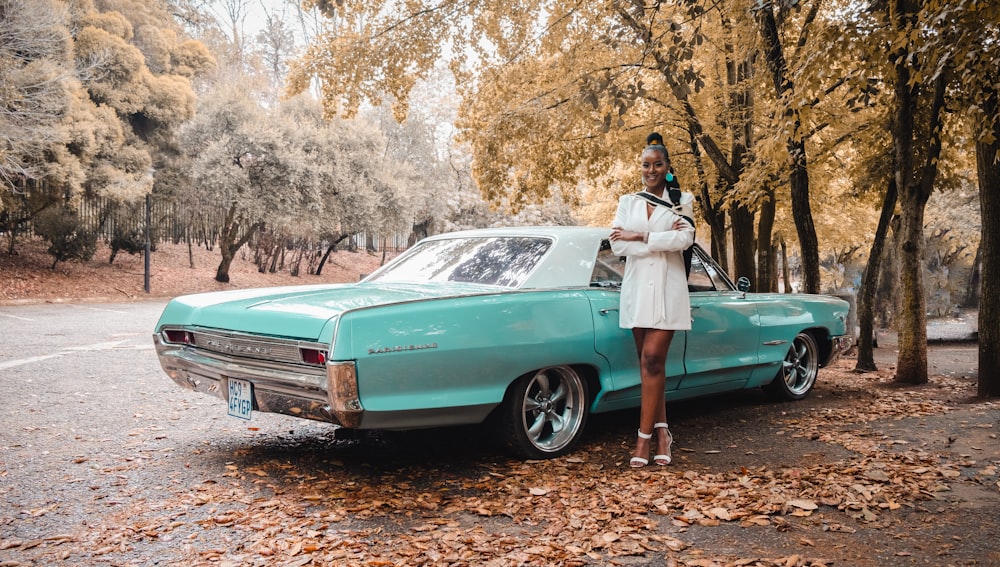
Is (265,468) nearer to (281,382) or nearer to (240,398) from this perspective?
(240,398)

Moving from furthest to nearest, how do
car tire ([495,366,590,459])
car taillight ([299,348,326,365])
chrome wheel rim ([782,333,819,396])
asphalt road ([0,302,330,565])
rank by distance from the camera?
1. chrome wheel rim ([782,333,819,396])
2. car tire ([495,366,590,459])
3. car taillight ([299,348,326,365])
4. asphalt road ([0,302,330,565])

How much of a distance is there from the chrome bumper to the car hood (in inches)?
7.2

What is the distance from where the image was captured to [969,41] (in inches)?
212

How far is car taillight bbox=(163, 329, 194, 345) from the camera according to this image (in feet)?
15.4

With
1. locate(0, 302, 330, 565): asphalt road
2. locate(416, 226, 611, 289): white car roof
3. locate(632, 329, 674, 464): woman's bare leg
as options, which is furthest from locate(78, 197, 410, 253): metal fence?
locate(632, 329, 674, 464): woman's bare leg

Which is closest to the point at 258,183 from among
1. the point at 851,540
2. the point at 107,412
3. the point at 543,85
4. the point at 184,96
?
the point at 184,96

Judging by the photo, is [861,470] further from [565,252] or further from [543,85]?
[543,85]

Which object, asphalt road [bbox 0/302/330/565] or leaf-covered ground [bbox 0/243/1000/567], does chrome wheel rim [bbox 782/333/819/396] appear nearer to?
leaf-covered ground [bbox 0/243/1000/567]

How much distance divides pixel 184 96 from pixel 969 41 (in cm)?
2389

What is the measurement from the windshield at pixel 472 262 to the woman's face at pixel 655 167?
0.83m

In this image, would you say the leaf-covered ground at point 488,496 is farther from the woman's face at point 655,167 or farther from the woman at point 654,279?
the woman's face at point 655,167

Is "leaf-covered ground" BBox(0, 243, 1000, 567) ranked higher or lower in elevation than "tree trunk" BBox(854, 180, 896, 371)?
lower

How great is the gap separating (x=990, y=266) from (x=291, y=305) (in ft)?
21.6

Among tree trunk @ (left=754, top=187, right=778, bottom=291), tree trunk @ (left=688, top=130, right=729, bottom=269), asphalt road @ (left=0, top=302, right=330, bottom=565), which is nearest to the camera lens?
asphalt road @ (left=0, top=302, right=330, bottom=565)
